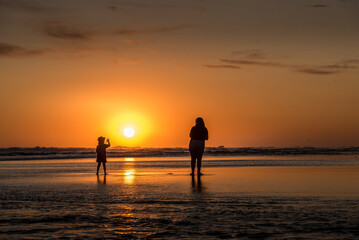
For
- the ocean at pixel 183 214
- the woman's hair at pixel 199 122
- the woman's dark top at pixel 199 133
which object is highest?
the woman's hair at pixel 199 122

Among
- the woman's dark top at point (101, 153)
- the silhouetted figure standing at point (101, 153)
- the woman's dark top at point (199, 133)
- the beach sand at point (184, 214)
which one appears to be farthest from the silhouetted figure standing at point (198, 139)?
the beach sand at point (184, 214)

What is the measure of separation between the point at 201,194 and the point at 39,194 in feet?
12.8

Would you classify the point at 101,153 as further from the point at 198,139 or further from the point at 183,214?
the point at 183,214

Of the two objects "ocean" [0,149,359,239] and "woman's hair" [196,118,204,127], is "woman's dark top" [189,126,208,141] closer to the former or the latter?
"woman's hair" [196,118,204,127]

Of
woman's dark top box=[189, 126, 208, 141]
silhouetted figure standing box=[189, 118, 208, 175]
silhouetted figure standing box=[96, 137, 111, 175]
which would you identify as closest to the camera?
silhouetted figure standing box=[189, 118, 208, 175]

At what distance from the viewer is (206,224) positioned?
23.0ft

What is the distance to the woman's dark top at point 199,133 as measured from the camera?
19.1 metres

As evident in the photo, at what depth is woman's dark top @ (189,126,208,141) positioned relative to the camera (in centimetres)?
1912

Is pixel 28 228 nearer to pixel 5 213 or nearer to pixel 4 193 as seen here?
pixel 5 213

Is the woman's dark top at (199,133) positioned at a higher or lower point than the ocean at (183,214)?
higher

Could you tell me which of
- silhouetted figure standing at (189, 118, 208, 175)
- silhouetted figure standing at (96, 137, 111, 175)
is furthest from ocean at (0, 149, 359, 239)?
silhouetted figure standing at (96, 137, 111, 175)

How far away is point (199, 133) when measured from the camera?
754 inches

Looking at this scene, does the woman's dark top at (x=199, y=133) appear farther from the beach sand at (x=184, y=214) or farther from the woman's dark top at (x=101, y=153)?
the beach sand at (x=184, y=214)

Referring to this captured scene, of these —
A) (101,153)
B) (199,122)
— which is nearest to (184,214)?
(199,122)
